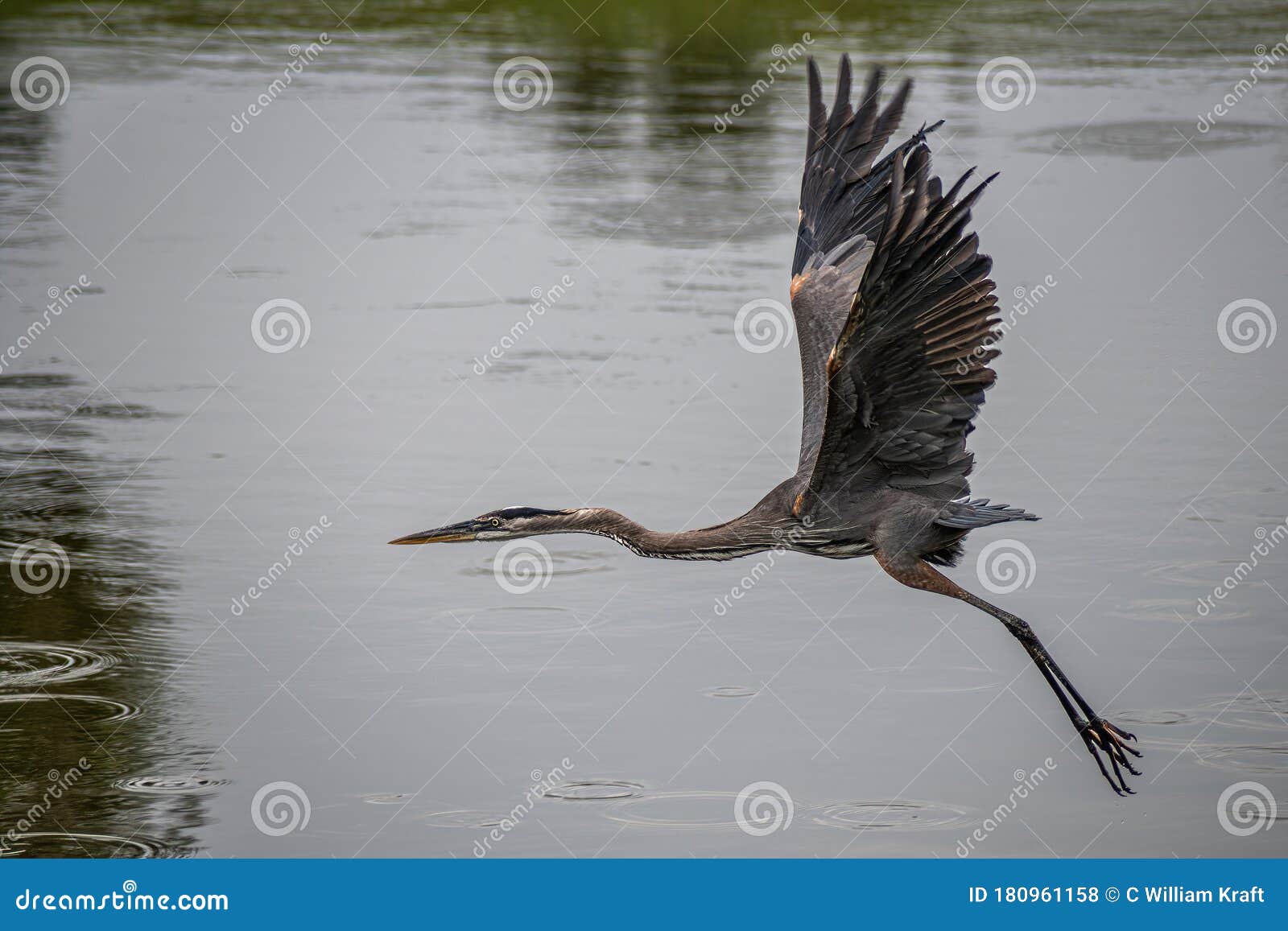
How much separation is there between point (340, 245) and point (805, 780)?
9.02 meters

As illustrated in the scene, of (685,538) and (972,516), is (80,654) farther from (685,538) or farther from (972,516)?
(972,516)

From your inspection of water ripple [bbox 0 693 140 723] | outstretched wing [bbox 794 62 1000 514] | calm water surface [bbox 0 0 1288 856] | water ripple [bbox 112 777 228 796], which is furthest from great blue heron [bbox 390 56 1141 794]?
water ripple [bbox 0 693 140 723]

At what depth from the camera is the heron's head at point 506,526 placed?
24.8ft

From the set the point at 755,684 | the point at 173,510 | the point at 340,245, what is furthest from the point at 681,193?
the point at 755,684

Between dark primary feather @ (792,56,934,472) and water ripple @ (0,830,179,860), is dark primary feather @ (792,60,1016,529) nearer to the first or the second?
dark primary feather @ (792,56,934,472)

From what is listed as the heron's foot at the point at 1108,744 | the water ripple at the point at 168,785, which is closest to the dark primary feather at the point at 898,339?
the heron's foot at the point at 1108,744

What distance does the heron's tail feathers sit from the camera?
7906 mm

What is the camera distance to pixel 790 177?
683 inches

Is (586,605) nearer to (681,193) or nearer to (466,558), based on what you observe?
(466,558)

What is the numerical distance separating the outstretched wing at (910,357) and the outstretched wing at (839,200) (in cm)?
32

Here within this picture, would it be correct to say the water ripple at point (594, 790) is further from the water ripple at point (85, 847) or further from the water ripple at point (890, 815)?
the water ripple at point (85, 847)

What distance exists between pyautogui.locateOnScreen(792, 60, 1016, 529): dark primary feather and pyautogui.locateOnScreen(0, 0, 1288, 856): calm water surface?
4.39ft

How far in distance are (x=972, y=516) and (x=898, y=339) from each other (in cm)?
113

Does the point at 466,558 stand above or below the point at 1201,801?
above
